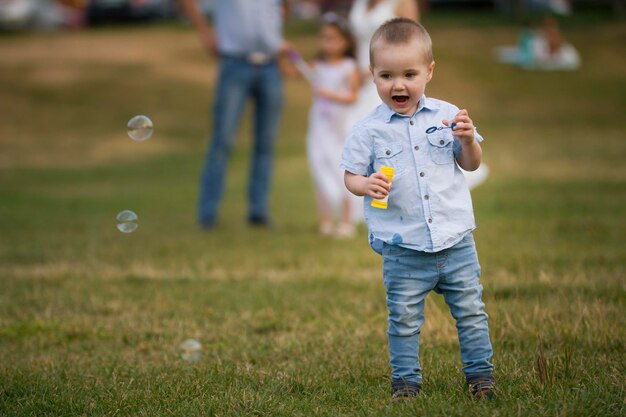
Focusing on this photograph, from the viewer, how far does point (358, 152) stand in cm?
401

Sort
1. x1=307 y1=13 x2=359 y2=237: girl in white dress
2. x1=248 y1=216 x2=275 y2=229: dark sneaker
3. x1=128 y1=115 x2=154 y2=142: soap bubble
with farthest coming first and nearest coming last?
x1=248 y1=216 x2=275 y2=229: dark sneaker
x1=307 y1=13 x2=359 y2=237: girl in white dress
x1=128 y1=115 x2=154 y2=142: soap bubble

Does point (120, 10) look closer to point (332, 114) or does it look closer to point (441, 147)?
point (332, 114)

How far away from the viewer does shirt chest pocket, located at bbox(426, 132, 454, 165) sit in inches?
156

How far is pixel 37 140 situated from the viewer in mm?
21266

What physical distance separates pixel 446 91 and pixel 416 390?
2375 centimetres

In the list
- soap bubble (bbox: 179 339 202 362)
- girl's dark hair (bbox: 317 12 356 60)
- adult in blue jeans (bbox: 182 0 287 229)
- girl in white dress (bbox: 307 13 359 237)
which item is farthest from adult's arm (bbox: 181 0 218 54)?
soap bubble (bbox: 179 339 202 362)

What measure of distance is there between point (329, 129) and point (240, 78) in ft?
3.21

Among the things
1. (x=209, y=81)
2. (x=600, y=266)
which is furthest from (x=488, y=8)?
(x=600, y=266)

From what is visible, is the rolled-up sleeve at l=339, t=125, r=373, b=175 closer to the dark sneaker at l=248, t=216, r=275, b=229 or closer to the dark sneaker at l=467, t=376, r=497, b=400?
the dark sneaker at l=467, t=376, r=497, b=400

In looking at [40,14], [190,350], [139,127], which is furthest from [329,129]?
[40,14]

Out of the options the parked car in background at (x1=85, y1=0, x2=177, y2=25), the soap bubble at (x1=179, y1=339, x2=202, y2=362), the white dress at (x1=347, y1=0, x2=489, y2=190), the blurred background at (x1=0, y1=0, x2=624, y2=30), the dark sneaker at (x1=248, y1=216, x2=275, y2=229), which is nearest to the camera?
the soap bubble at (x1=179, y1=339, x2=202, y2=362)

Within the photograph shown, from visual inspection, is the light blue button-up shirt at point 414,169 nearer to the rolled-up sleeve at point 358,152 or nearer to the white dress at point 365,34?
the rolled-up sleeve at point 358,152

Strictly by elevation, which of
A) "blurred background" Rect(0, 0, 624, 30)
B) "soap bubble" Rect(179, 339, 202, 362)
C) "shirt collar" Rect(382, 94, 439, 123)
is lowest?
"soap bubble" Rect(179, 339, 202, 362)

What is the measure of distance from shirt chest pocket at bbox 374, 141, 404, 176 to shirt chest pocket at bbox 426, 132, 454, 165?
12 centimetres
